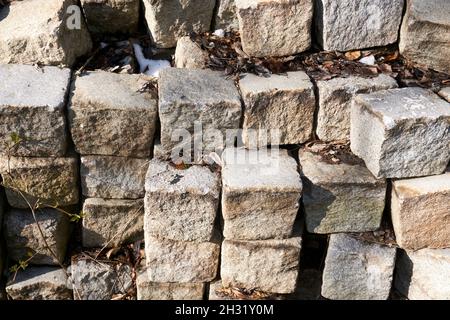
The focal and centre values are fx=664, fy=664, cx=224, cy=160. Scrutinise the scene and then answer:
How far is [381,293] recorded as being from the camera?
4.13 m

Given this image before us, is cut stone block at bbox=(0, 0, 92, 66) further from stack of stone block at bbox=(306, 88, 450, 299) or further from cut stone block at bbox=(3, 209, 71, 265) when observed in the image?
stack of stone block at bbox=(306, 88, 450, 299)

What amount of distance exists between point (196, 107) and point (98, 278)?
1.35 meters

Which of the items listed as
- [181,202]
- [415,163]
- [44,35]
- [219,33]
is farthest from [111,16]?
[415,163]

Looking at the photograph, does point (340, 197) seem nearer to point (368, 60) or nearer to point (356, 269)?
point (356, 269)

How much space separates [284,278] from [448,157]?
1204 millimetres

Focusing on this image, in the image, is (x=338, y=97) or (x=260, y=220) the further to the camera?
(x=338, y=97)

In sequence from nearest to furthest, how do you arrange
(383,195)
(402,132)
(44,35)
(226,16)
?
(402,132), (383,195), (44,35), (226,16)

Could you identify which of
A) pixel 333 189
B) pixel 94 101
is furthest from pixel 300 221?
pixel 94 101

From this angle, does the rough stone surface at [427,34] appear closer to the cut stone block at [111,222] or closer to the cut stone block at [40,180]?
Result: the cut stone block at [111,222]

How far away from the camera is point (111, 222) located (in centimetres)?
425

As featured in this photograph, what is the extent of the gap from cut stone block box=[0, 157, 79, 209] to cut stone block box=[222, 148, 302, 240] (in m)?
0.96

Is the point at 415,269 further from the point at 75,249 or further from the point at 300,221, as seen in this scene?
the point at 75,249

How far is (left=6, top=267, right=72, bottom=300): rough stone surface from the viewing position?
168 inches

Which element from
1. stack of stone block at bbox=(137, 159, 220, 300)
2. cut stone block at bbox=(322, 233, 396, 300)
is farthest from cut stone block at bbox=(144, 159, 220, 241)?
cut stone block at bbox=(322, 233, 396, 300)
